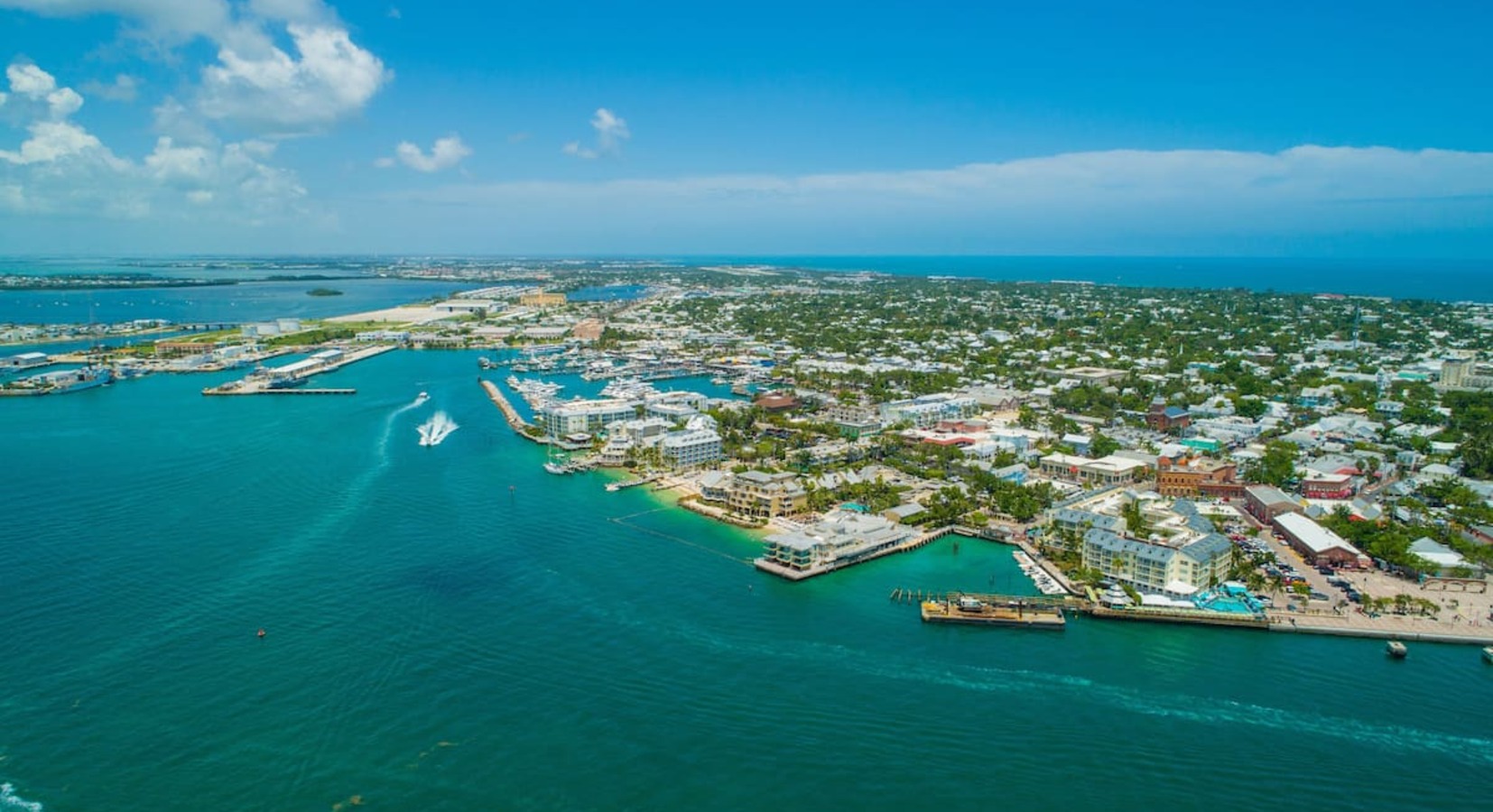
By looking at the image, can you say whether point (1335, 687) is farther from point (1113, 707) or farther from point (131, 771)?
point (131, 771)

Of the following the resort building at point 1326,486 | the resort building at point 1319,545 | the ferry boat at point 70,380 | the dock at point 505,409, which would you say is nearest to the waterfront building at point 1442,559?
the resort building at point 1319,545

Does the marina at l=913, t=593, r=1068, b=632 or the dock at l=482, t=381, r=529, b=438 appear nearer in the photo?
the marina at l=913, t=593, r=1068, b=632

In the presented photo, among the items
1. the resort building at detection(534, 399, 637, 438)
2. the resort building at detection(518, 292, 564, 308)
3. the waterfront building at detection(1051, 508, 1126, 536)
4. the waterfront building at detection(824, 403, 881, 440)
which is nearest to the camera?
the waterfront building at detection(1051, 508, 1126, 536)

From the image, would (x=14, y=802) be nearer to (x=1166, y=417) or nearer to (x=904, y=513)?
(x=904, y=513)

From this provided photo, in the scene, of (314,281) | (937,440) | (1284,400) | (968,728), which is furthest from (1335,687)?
(314,281)

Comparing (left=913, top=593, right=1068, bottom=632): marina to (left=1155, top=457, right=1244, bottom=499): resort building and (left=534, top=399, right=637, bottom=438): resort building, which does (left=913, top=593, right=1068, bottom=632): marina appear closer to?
(left=1155, top=457, right=1244, bottom=499): resort building

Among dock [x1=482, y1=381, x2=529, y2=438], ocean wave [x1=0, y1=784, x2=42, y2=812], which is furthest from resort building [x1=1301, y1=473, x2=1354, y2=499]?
ocean wave [x1=0, y1=784, x2=42, y2=812]

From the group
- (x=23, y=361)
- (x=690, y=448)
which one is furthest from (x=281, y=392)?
(x=690, y=448)
